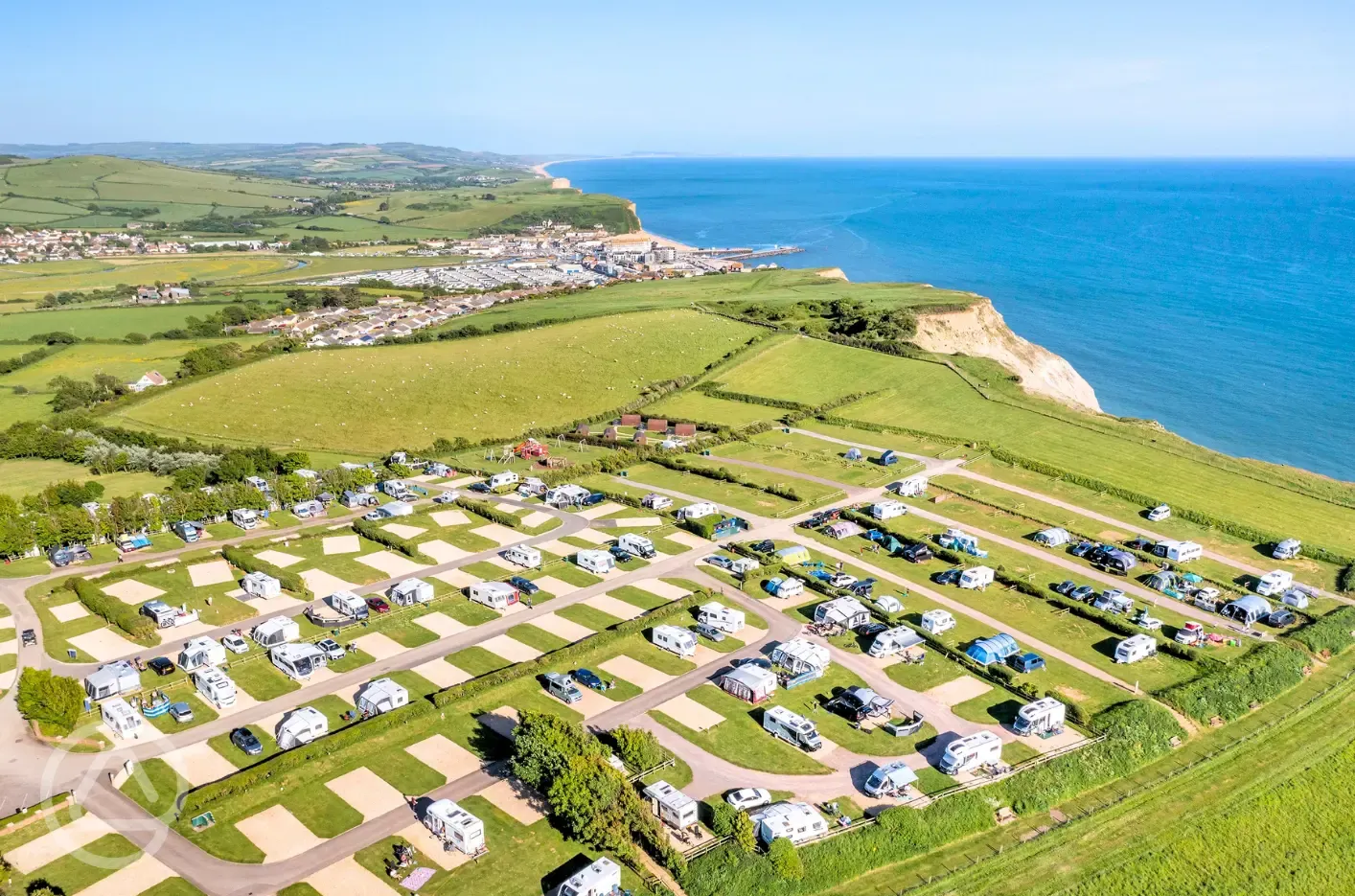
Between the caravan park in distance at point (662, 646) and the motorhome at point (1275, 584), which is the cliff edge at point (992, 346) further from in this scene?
the motorhome at point (1275, 584)

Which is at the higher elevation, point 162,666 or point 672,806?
point 672,806

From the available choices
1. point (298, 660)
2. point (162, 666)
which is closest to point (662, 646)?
point (298, 660)

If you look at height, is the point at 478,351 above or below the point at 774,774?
above

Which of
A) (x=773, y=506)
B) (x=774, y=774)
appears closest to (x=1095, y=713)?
(x=774, y=774)

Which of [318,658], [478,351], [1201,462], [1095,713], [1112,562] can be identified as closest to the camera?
[1095,713]

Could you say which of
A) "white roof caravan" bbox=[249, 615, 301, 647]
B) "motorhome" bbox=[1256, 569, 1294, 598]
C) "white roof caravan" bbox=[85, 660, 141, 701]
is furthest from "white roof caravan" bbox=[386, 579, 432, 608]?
"motorhome" bbox=[1256, 569, 1294, 598]

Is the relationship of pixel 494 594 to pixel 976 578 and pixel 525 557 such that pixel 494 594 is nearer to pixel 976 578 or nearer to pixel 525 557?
pixel 525 557

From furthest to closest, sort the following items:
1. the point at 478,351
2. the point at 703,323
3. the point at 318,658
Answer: the point at 703,323
the point at 478,351
the point at 318,658

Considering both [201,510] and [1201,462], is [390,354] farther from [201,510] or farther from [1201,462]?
[1201,462]
